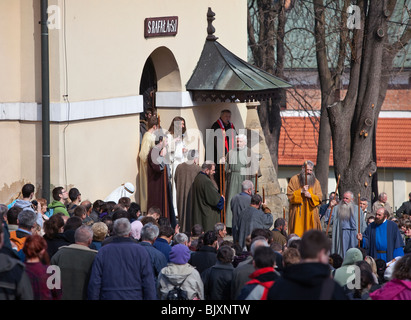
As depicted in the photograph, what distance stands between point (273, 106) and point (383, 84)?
17.9ft

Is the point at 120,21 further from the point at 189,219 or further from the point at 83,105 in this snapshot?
the point at 189,219

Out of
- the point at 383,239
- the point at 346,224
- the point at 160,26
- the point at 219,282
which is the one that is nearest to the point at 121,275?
the point at 219,282

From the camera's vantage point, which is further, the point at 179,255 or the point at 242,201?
the point at 242,201

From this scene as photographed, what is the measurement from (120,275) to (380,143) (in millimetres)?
27792

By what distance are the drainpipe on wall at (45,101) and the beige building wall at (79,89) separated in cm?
14

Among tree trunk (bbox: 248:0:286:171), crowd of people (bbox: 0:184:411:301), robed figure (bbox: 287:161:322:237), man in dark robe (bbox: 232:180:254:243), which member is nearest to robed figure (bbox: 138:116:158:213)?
man in dark robe (bbox: 232:180:254:243)

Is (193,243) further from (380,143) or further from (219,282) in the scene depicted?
(380,143)

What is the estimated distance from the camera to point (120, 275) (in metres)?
8.04

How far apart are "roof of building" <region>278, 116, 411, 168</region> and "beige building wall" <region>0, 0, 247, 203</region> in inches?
777

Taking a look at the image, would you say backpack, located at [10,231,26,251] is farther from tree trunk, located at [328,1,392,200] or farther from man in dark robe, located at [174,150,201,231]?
tree trunk, located at [328,1,392,200]

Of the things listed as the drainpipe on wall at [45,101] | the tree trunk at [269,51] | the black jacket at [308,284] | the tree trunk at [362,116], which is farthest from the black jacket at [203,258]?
the tree trunk at [269,51]

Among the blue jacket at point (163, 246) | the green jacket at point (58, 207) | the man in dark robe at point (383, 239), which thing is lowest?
the man in dark robe at point (383, 239)

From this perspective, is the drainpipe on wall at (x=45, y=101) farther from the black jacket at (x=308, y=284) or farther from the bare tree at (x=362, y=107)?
the black jacket at (x=308, y=284)

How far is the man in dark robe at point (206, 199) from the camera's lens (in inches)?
556
